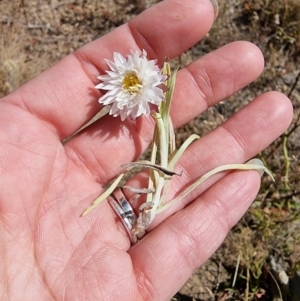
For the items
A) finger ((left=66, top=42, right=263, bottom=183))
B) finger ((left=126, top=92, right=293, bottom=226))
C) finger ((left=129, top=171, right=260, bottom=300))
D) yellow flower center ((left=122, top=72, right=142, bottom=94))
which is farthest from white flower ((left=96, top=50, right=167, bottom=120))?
finger ((left=129, top=171, right=260, bottom=300))

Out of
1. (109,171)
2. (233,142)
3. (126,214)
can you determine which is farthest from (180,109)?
(126,214)

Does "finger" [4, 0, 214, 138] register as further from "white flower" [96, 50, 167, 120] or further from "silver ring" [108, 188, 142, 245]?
"silver ring" [108, 188, 142, 245]

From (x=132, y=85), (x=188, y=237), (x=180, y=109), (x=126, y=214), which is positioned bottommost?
(x=188, y=237)

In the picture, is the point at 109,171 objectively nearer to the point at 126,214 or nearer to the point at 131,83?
the point at 126,214

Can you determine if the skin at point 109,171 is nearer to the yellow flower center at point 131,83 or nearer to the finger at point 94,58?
the finger at point 94,58

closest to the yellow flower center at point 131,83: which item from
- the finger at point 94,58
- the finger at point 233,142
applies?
the finger at point 94,58

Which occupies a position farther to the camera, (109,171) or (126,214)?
(109,171)
